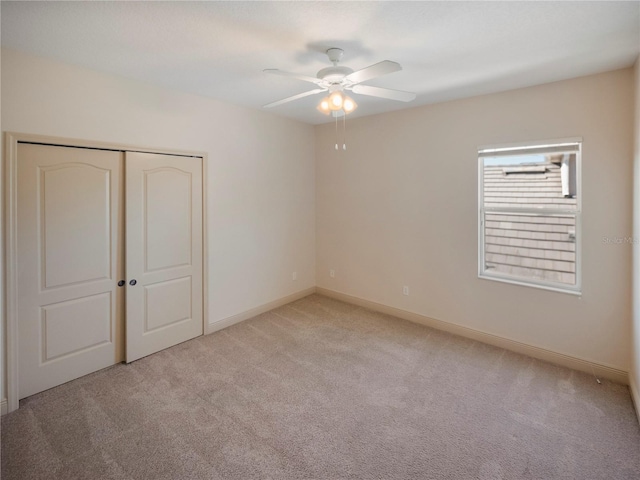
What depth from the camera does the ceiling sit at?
6.33 feet

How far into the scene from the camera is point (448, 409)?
253 cm

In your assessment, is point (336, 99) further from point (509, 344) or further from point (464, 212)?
point (509, 344)

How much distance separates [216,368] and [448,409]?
209 centimetres

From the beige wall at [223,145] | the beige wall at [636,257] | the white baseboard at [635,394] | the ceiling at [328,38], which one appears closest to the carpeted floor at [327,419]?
the white baseboard at [635,394]

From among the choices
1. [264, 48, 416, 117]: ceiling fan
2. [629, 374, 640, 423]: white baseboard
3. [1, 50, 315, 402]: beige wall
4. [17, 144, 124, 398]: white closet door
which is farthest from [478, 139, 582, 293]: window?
[17, 144, 124, 398]: white closet door

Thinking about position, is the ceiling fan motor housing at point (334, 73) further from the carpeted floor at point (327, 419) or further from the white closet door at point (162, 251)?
the carpeted floor at point (327, 419)

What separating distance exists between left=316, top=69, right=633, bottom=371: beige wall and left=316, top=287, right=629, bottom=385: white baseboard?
54mm

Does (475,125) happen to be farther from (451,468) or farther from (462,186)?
(451,468)

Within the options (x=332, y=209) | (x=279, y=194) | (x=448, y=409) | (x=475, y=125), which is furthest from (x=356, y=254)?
(x=448, y=409)

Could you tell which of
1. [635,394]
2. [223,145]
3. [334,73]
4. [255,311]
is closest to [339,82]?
[334,73]

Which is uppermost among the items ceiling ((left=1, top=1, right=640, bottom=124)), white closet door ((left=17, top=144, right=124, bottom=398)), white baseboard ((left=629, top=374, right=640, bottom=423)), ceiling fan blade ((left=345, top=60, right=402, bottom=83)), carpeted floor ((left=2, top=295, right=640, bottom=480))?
ceiling ((left=1, top=1, right=640, bottom=124))

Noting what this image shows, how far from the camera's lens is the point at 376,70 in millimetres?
2053

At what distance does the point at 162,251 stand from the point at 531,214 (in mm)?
3905

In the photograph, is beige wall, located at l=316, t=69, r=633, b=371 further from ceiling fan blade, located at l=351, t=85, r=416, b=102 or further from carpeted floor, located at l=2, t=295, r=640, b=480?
ceiling fan blade, located at l=351, t=85, r=416, b=102
